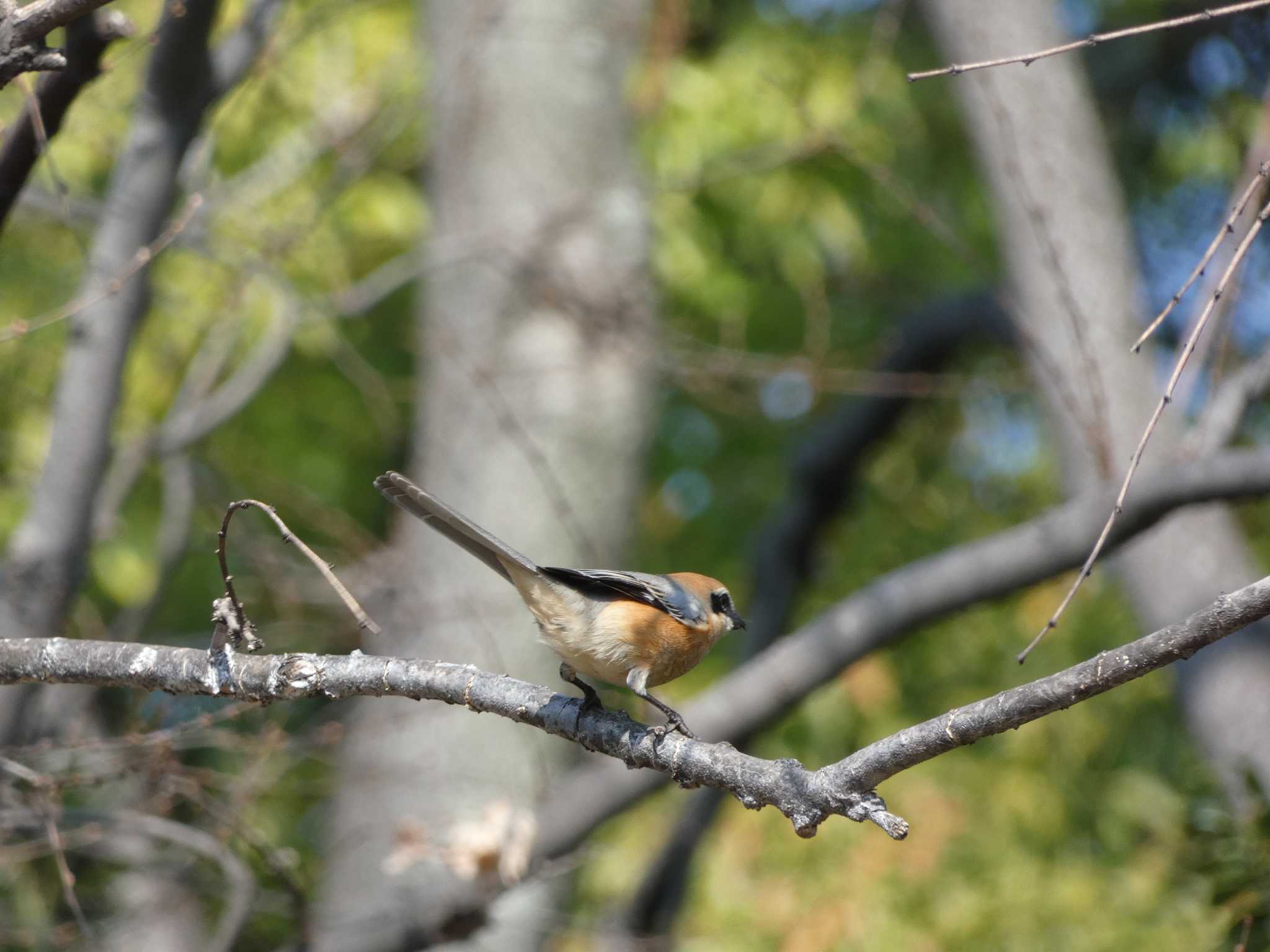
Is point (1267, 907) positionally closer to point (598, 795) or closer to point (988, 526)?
point (598, 795)

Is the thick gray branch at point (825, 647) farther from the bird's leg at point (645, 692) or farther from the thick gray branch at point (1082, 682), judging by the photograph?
the thick gray branch at point (1082, 682)

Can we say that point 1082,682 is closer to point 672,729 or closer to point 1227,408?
point 672,729

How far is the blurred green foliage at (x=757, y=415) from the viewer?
6246 millimetres

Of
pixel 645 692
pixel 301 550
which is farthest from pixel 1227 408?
pixel 301 550

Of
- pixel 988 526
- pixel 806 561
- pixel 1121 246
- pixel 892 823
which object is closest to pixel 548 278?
pixel 806 561

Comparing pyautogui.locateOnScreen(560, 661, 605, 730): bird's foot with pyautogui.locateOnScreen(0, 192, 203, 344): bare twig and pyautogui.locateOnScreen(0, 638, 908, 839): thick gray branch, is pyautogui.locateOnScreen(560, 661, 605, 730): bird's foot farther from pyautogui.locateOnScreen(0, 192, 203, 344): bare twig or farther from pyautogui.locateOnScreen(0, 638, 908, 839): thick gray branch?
pyautogui.locateOnScreen(0, 192, 203, 344): bare twig

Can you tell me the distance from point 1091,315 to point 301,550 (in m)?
3.96

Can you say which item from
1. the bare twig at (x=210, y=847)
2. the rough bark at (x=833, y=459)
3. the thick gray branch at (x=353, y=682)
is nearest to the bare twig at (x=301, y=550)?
the thick gray branch at (x=353, y=682)

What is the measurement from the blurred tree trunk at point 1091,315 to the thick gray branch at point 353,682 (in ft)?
7.84

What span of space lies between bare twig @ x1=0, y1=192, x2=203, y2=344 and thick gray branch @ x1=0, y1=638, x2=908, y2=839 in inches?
35.3

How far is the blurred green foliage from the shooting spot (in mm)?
6246

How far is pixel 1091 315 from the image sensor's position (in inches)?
201

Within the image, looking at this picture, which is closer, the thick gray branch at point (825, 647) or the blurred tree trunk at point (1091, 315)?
the thick gray branch at point (825, 647)

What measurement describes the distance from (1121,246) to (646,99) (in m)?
3.46
